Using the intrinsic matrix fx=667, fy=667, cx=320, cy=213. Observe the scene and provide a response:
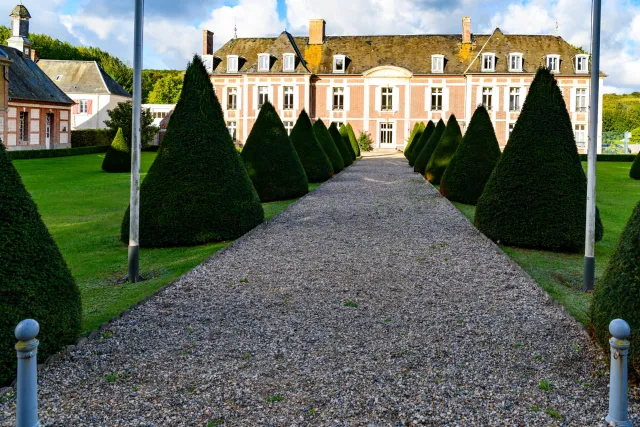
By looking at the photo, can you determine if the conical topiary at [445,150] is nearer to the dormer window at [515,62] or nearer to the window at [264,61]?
the dormer window at [515,62]

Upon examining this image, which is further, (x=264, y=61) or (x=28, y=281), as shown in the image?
(x=264, y=61)

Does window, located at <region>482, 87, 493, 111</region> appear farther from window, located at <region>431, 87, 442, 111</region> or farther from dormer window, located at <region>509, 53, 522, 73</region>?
window, located at <region>431, 87, 442, 111</region>

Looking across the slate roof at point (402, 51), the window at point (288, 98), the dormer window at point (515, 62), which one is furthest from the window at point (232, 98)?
the dormer window at point (515, 62)

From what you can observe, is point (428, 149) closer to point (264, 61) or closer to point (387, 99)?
point (387, 99)

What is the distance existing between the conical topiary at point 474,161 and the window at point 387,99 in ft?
95.1

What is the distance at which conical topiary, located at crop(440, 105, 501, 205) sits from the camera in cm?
1470

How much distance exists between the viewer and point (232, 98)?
45.0 m

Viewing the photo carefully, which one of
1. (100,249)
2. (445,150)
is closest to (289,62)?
(445,150)

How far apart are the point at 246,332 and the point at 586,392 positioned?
2.58 metres

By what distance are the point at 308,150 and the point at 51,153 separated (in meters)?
19.6

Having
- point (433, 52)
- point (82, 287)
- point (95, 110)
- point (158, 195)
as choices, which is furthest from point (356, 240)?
point (95, 110)

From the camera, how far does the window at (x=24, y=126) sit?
Result: 1462 inches

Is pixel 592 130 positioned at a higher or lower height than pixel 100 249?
higher

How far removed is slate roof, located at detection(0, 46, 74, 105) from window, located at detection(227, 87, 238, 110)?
10070 mm
